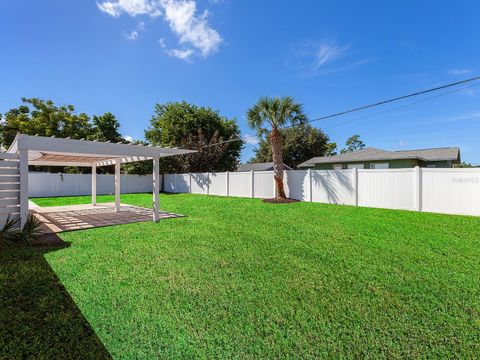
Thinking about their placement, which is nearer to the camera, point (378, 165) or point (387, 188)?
point (387, 188)

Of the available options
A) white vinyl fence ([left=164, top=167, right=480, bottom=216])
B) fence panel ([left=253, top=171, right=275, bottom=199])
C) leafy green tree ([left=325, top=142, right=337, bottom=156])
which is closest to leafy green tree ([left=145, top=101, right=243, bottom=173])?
A: fence panel ([left=253, top=171, right=275, bottom=199])

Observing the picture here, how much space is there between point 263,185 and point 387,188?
665 centimetres

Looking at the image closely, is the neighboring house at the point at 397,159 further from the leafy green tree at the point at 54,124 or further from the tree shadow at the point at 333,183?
the leafy green tree at the point at 54,124

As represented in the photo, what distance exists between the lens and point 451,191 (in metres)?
8.30

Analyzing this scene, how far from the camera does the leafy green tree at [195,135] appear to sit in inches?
886

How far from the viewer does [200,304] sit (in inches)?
116

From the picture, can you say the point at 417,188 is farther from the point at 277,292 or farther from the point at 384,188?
the point at 277,292

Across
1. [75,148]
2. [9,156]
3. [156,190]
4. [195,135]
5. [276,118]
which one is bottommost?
[156,190]

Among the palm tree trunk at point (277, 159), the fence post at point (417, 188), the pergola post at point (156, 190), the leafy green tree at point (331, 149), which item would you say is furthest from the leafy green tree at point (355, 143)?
the pergola post at point (156, 190)

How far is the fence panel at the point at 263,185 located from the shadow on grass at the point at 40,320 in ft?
37.3

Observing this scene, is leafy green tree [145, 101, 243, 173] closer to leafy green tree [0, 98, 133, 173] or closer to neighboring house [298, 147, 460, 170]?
leafy green tree [0, 98, 133, 173]

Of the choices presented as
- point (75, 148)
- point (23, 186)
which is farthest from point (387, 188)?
point (23, 186)

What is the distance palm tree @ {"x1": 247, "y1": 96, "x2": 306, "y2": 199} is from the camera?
41.0ft

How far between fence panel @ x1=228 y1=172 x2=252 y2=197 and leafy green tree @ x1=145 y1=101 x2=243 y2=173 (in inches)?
232
